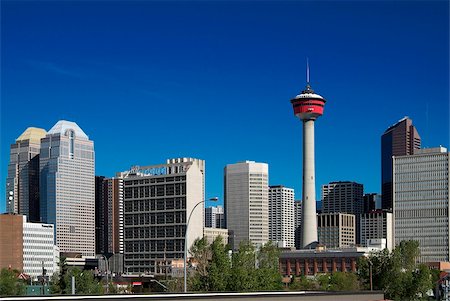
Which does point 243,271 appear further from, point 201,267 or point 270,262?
point 270,262

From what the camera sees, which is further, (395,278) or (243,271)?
(395,278)

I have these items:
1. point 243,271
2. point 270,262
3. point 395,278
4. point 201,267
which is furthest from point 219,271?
point 395,278

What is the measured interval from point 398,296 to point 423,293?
28.4ft

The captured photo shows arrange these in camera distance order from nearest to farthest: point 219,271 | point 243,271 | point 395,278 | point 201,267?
point 219,271, point 243,271, point 201,267, point 395,278

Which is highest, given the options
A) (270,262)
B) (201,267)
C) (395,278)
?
(201,267)

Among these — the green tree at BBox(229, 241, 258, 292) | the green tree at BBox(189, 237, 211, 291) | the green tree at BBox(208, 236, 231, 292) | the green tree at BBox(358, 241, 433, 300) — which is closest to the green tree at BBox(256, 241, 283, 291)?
the green tree at BBox(229, 241, 258, 292)

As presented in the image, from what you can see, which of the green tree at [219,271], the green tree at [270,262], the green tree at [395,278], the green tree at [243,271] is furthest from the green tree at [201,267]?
the green tree at [395,278]

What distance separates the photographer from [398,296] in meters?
81.0

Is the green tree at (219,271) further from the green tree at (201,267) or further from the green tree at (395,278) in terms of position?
the green tree at (395,278)

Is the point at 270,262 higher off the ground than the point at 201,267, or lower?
lower

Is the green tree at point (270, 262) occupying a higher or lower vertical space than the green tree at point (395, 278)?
higher

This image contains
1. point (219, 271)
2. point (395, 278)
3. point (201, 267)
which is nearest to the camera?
point (219, 271)

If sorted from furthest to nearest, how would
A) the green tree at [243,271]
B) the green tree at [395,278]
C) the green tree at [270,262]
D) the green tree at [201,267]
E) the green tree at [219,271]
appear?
the green tree at [395,278]
the green tree at [270,262]
the green tree at [201,267]
the green tree at [243,271]
the green tree at [219,271]

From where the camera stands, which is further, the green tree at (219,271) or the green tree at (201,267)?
the green tree at (201,267)
